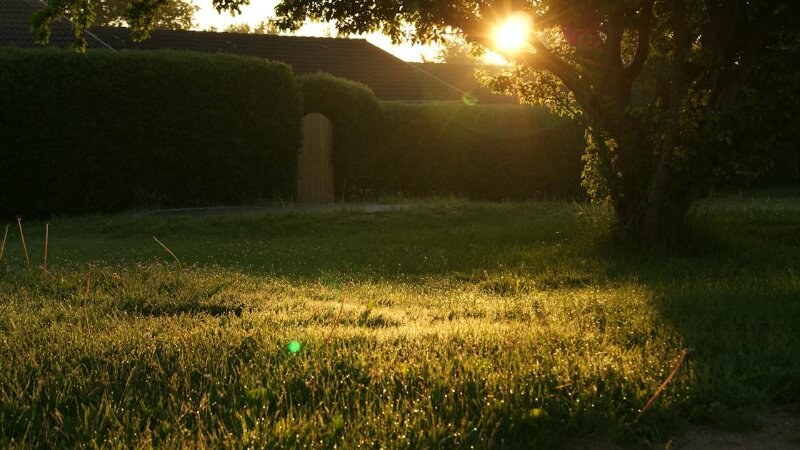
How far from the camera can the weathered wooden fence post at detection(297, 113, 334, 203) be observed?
80.6 ft

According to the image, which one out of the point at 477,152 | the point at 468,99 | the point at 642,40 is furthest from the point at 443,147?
the point at 642,40

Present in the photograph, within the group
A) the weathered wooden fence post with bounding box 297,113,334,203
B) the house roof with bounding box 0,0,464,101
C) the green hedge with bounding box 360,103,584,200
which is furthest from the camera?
the house roof with bounding box 0,0,464,101

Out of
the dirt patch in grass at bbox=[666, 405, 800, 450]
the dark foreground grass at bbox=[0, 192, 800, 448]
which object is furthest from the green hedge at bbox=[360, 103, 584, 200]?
the dirt patch in grass at bbox=[666, 405, 800, 450]

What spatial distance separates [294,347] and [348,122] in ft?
63.9

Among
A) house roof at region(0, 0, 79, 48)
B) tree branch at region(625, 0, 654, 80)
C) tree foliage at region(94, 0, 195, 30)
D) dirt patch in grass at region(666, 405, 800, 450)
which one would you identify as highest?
tree foliage at region(94, 0, 195, 30)

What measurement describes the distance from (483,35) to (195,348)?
852 cm

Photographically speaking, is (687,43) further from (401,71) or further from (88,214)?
(401,71)

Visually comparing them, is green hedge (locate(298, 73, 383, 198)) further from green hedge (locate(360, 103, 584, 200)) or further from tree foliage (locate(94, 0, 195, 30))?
tree foliage (locate(94, 0, 195, 30))

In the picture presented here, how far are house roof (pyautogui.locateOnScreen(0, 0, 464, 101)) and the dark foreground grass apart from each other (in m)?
23.5

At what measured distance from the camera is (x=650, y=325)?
21.0ft

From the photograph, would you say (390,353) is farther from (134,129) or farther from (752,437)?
(134,129)

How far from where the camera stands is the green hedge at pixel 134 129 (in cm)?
1906

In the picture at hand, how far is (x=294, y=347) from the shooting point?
550 centimetres

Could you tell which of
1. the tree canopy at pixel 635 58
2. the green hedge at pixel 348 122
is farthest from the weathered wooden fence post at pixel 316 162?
the tree canopy at pixel 635 58
